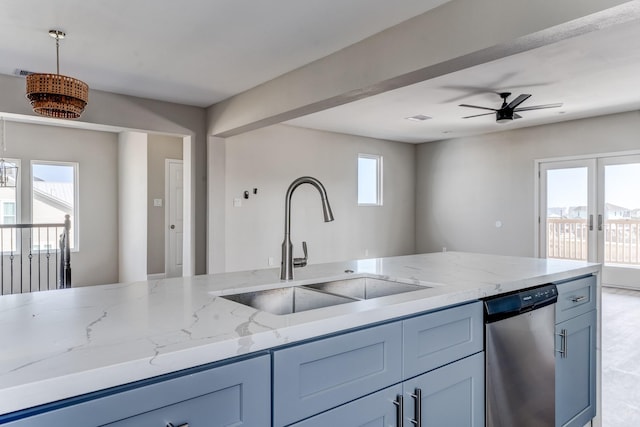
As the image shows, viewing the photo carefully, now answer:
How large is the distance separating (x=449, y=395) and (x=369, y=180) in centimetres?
692

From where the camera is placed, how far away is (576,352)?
2.10m

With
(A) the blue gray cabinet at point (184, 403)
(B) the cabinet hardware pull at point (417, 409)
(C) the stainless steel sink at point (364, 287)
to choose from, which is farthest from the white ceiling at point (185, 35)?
(A) the blue gray cabinet at point (184, 403)

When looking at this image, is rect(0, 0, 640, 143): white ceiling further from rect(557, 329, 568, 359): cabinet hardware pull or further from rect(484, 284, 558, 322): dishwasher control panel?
rect(557, 329, 568, 359): cabinet hardware pull

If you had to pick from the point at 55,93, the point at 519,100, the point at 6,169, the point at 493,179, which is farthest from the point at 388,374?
the point at 6,169

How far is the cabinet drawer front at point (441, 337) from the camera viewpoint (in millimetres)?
1337

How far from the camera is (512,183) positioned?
7.31m

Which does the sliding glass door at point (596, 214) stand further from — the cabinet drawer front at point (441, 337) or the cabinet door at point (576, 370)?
the cabinet drawer front at point (441, 337)

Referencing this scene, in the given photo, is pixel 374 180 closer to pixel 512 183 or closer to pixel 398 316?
pixel 512 183

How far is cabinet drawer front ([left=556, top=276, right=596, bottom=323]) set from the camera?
1.99 meters

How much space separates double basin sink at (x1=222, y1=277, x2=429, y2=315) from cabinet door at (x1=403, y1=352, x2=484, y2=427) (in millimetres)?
357

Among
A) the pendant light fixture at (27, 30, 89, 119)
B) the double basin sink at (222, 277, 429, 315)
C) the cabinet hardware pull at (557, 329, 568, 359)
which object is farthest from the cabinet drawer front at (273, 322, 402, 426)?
the pendant light fixture at (27, 30, 89, 119)

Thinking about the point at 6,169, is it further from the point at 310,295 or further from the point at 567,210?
the point at 567,210

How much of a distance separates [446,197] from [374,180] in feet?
5.00

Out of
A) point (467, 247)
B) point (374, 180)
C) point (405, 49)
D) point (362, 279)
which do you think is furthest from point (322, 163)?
point (362, 279)
